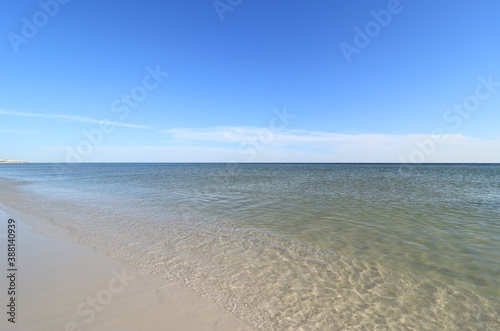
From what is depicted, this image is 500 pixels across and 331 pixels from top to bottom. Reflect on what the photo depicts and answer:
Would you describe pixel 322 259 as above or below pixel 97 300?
below

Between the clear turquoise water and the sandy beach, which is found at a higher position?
the sandy beach

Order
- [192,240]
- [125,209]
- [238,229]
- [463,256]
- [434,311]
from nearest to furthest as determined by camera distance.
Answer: [434,311] → [463,256] → [192,240] → [238,229] → [125,209]

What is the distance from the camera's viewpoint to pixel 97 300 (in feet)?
16.5

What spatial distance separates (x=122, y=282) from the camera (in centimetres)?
588

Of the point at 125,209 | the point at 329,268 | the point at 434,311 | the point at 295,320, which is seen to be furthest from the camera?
the point at 125,209

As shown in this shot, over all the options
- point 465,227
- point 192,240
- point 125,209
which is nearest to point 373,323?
point 192,240

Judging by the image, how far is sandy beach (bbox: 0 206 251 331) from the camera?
4305 mm

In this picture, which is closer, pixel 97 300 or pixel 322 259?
pixel 97 300

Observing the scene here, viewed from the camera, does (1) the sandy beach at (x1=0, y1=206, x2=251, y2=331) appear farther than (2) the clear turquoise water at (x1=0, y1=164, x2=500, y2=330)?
No

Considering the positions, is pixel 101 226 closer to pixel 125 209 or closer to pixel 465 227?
pixel 125 209

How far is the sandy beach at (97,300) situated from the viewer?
430 centimetres

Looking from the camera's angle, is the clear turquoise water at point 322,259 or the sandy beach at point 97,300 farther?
the clear turquoise water at point 322,259

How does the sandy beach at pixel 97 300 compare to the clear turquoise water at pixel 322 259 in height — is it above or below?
above

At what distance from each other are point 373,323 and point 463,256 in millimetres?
→ 5736
